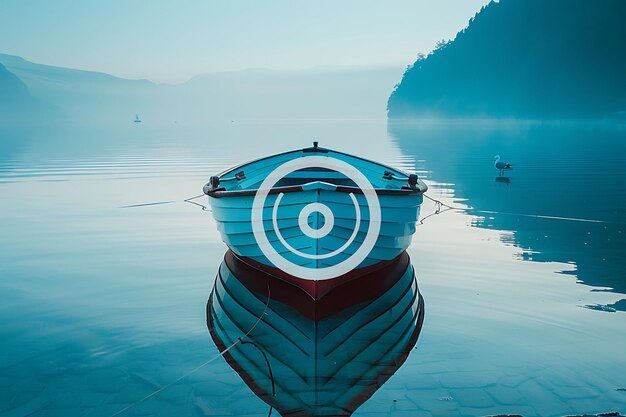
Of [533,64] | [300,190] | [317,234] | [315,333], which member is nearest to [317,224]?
[317,234]

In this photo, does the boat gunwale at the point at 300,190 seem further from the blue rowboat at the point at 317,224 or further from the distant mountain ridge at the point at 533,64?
the distant mountain ridge at the point at 533,64

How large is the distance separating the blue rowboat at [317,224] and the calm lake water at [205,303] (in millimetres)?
1332

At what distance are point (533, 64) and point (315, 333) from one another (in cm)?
16206

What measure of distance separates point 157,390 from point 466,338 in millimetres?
4290

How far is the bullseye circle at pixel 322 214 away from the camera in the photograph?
8.41m

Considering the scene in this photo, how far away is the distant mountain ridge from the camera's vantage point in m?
135

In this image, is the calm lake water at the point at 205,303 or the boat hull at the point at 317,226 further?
the boat hull at the point at 317,226

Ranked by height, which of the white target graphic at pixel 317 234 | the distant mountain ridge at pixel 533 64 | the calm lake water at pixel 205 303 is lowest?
the calm lake water at pixel 205 303

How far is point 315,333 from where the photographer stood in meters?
7.86

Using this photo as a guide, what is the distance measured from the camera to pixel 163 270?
11.2 metres

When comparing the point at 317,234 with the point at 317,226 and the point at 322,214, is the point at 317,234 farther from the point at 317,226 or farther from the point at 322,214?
the point at 322,214

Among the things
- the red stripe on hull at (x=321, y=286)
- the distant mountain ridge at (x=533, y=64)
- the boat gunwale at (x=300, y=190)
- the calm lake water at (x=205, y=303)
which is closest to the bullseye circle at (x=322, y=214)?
the boat gunwale at (x=300, y=190)

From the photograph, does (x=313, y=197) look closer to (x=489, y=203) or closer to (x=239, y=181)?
(x=239, y=181)

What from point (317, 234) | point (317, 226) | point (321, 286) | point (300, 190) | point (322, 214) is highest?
point (300, 190)
